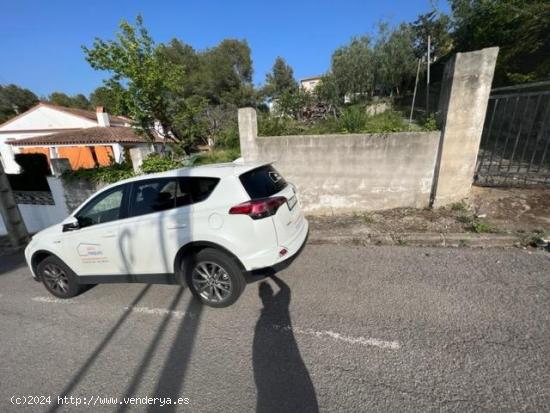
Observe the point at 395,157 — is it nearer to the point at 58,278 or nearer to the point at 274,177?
the point at 274,177

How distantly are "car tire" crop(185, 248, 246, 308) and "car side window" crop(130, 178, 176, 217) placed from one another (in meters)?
0.76

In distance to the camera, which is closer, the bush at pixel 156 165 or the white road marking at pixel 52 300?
the white road marking at pixel 52 300

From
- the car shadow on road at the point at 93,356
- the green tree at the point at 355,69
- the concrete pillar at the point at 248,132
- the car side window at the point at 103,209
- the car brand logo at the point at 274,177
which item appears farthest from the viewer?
→ the green tree at the point at 355,69

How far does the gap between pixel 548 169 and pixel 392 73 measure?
1593 centimetres

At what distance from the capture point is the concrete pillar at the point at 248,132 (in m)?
5.43

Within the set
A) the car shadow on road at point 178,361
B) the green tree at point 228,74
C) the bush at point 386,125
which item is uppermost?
the green tree at point 228,74

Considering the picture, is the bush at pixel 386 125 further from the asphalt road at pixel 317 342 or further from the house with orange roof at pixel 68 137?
the house with orange roof at pixel 68 137

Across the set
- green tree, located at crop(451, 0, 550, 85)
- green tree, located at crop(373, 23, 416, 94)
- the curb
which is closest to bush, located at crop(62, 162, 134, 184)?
the curb

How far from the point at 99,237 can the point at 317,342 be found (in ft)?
9.89

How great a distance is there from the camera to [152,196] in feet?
10.5

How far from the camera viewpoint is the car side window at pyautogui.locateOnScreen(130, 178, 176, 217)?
311 centimetres

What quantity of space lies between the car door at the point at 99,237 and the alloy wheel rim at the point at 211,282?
42.7 inches

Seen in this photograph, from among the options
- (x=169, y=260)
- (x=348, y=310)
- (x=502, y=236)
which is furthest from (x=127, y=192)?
(x=502, y=236)

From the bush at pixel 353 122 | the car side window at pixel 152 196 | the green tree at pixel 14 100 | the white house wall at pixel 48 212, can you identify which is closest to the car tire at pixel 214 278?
the car side window at pixel 152 196
